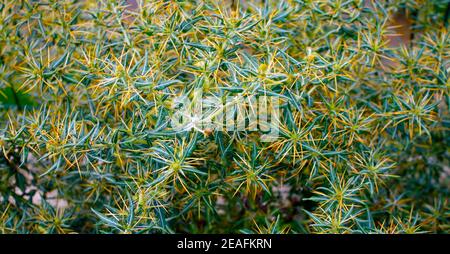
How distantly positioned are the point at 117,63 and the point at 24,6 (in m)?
0.70

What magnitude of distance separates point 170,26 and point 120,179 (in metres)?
0.70

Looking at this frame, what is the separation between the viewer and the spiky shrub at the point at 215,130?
2.11m

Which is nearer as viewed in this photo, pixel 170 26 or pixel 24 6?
pixel 170 26

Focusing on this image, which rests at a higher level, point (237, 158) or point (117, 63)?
point (117, 63)

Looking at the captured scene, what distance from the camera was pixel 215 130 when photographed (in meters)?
2.03

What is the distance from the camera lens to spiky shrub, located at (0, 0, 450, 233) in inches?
83.1

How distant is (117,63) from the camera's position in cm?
226

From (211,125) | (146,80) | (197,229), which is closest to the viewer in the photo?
(211,125)

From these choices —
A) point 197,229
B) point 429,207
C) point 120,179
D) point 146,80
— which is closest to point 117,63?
point 146,80

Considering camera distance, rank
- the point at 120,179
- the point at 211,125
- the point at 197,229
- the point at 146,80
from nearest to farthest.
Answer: the point at 211,125 → the point at 146,80 → the point at 120,179 → the point at 197,229
